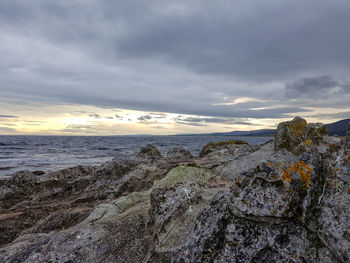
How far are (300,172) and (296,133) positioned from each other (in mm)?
7282

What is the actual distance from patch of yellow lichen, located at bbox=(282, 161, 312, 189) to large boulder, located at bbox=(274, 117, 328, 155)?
627 centimetres

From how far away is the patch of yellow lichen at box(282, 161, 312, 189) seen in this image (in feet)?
12.2

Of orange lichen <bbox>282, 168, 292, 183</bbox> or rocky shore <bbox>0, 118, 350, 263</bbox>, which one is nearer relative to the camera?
rocky shore <bbox>0, 118, 350, 263</bbox>

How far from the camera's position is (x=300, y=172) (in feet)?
12.5

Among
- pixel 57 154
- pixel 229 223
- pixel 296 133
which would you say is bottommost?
pixel 57 154

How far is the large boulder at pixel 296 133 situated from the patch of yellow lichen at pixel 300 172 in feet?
20.6

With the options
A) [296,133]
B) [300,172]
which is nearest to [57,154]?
[296,133]

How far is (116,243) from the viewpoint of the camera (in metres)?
5.19

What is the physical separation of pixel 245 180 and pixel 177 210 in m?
1.96

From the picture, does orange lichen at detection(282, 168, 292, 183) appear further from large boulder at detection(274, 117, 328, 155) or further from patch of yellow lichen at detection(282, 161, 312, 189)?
large boulder at detection(274, 117, 328, 155)

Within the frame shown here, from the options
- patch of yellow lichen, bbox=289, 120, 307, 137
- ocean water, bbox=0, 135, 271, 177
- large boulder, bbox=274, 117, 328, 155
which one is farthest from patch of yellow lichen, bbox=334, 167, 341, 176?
ocean water, bbox=0, 135, 271, 177

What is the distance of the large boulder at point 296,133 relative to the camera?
9688mm

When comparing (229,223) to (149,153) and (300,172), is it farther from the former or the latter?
(149,153)

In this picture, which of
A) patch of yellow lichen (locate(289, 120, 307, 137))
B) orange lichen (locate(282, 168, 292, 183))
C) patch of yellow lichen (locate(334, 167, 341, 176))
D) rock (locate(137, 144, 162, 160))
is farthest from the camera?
rock (locate(137, 144, 162, 160))
